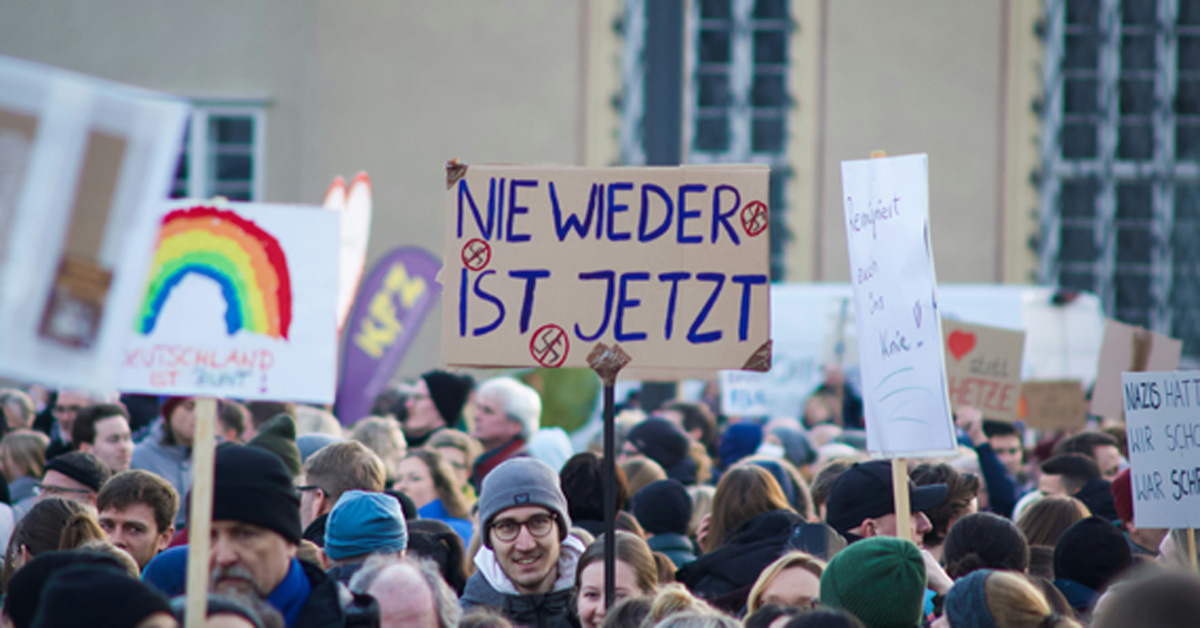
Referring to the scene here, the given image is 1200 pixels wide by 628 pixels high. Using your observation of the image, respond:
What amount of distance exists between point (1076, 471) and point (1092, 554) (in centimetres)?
167

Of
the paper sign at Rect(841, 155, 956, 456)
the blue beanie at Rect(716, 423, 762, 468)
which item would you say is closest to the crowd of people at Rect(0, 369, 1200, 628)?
the paper sign at Rect(841, 155, 956, 456)

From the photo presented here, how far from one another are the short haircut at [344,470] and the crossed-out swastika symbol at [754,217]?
155 centimetres

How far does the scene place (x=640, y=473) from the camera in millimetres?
5734

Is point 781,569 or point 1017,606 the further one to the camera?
point 781,569

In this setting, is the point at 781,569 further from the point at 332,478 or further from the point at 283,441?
the point at 283,441

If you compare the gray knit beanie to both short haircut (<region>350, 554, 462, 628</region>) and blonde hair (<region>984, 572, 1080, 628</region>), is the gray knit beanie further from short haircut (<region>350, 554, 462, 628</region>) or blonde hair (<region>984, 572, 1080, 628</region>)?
blonde hair (<region>984, 572, 1080, 628</region>)

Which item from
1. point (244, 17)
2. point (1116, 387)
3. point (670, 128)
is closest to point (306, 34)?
point (244, 17)

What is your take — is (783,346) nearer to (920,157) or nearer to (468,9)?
(468,9)

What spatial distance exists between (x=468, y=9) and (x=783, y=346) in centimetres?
679

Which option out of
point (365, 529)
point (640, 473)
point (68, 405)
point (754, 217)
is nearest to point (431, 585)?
point (365, 529)

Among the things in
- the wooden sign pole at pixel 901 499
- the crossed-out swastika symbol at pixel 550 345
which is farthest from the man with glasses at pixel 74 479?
the wooden sign pole at pixel 901 499

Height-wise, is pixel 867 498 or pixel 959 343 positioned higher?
pixel 959 343

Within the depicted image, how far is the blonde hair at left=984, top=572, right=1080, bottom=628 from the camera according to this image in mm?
2855

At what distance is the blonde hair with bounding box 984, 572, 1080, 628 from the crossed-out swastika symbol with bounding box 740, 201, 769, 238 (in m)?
1.33
